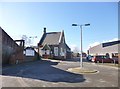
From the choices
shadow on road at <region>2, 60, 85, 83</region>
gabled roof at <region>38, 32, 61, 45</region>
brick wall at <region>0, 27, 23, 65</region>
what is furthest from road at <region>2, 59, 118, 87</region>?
gabled roof at <region>38, 32, 61, 45</region>

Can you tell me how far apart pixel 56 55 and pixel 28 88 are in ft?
148

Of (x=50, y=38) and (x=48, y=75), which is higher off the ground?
(x=50, y=38)

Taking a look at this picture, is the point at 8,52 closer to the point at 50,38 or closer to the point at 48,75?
the point at 48,75

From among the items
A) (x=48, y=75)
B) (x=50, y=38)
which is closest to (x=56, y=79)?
(x=48, y=75)

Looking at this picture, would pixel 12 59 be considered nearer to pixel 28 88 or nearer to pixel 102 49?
pixel 28 88

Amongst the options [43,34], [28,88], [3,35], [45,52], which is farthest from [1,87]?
[43,34]

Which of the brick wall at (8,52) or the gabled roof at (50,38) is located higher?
the gabled roof at (50,38)

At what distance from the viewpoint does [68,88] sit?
39.8ft

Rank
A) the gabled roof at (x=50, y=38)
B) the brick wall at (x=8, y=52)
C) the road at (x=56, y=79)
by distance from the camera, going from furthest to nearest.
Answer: the gabled roof at (x=50, y=38), the brick wall at (x=8, y=52), the road at (x=56, y=79)

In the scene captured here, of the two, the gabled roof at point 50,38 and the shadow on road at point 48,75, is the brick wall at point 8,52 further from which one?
the gabled roof at point 50,38

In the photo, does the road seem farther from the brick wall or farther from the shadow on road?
the brick wall

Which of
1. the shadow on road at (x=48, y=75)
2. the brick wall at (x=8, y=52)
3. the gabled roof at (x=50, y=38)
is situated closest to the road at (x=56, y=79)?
the shadow on road at (x=48, y=75)

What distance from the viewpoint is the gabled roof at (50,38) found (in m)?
57.7

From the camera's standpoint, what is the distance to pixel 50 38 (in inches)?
2336
